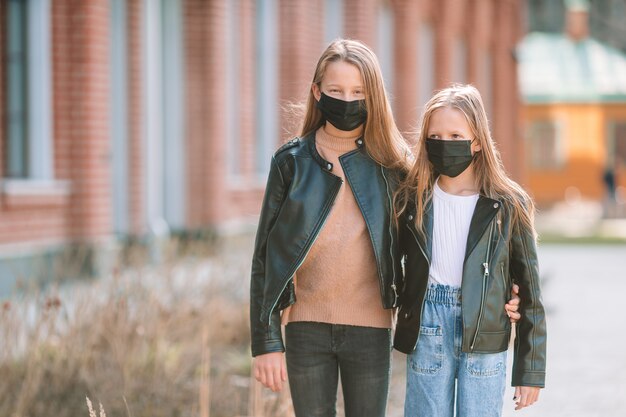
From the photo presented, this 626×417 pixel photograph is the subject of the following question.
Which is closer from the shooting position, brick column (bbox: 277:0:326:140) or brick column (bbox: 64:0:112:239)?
brick column (bbox: 64:0:112:239)

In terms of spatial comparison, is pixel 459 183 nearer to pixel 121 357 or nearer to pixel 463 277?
pixel 463 277

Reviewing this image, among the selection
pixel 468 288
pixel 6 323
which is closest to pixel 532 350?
pixel 468 288

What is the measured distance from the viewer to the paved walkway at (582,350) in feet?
23.8

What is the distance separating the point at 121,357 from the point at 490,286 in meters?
3.31

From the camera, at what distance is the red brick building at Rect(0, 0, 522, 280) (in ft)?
40.1

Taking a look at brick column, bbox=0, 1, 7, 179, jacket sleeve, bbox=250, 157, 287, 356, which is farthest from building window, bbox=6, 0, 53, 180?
jacket sleeve, bbox=250, 157, 287, 356

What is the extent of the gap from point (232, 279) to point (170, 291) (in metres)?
0.98

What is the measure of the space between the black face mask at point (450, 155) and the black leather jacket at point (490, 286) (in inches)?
5.3

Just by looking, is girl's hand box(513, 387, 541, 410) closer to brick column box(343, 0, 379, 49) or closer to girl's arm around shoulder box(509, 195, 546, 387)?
girl's arm around shoulder box(509, 195, 546, 387)

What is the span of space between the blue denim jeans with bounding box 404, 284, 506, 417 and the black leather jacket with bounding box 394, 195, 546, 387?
4cm

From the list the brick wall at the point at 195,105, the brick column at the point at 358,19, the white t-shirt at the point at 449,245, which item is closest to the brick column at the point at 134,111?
the brick wall at the point at 195,105

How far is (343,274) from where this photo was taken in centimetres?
386

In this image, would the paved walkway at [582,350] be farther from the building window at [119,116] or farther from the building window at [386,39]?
the building window at [386,39]

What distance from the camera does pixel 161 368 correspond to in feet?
22.2
